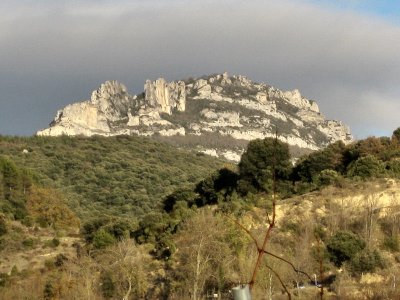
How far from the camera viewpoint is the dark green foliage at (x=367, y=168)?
4056cm

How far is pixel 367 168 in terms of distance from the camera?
133ft

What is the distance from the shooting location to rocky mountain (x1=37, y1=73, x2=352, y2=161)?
12725 cm

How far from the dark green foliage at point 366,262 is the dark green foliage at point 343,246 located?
624mm

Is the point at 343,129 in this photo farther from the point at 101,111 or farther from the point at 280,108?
the point at 101,111

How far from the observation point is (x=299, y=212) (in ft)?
126

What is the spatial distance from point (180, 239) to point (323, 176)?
10255 mm

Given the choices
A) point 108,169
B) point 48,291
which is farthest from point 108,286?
point 108,169

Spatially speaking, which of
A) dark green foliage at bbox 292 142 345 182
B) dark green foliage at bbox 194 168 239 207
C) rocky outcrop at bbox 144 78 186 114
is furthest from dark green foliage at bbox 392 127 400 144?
rocky outcrop at bbox 144 78 186 114

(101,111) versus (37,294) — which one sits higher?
(101,111)

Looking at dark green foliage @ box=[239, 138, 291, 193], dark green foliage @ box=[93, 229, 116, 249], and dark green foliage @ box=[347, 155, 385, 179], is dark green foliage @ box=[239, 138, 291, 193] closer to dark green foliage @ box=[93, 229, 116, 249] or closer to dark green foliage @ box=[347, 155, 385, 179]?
dark green foliage @ box=[347, 155, 385, 179]

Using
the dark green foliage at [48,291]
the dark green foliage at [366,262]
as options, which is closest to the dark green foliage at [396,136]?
the dark green foliage at [366,262]

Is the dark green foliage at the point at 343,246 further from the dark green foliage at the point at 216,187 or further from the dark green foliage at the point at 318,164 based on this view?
the dark green foliage at the point at 216,187

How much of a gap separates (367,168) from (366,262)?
12.2 meters

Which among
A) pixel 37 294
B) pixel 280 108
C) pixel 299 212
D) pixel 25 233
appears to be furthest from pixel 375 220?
pixel 280 108
